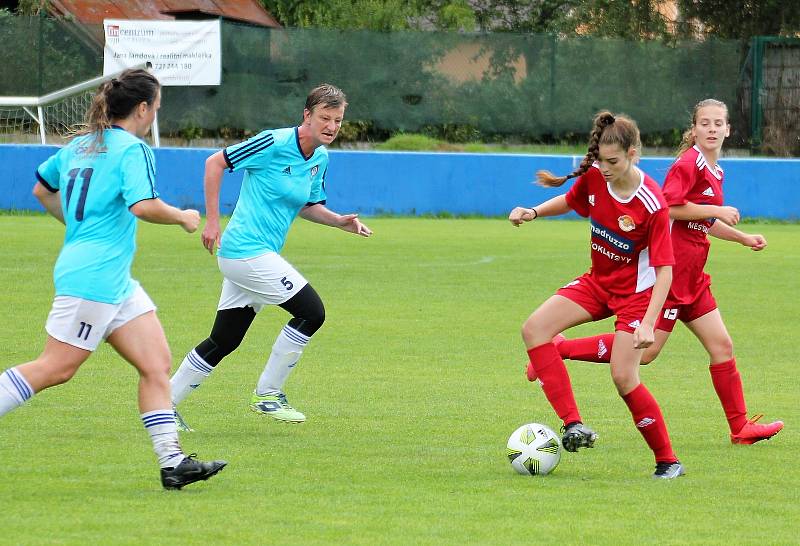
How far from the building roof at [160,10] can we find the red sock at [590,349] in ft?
58.9

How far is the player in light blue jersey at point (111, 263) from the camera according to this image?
5562 millimetres

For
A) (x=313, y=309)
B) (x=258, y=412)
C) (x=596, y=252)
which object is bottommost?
(x=258, y=412)

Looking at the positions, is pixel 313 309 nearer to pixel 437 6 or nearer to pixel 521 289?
pixel 521 289

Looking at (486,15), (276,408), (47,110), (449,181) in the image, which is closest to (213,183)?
(276,408)

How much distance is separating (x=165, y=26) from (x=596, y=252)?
1816 cm

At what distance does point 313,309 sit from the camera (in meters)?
7.57

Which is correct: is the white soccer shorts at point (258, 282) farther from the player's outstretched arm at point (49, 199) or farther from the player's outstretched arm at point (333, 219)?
the player's outstretched arm at point (49, 199)

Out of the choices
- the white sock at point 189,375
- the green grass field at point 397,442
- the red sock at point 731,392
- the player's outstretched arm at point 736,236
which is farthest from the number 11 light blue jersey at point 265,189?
the red sock at point 731,392

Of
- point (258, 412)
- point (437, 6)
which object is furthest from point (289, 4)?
point (258, 412)

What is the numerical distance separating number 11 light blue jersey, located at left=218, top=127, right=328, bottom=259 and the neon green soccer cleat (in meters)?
0.79

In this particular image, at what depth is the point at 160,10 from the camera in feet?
89.7

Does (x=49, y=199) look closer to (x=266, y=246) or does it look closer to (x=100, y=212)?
(x=100, y=212)

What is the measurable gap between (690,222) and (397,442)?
1875 mm

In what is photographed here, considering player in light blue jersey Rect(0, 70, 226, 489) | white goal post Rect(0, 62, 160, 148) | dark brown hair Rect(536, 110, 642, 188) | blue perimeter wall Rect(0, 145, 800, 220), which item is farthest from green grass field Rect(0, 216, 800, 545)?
white goal post Rect(0, 62, 160, 148)
